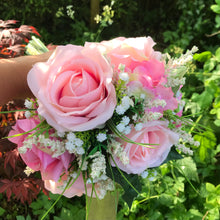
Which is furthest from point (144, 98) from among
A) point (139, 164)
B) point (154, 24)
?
point (154, 24)

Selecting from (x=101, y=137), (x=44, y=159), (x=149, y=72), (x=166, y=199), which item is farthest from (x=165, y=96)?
(x=166, y=199)

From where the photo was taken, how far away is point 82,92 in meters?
0.53

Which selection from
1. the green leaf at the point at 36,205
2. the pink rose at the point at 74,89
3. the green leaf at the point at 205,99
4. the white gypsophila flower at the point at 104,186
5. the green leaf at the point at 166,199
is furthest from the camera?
the green leaf at the point at 205,99

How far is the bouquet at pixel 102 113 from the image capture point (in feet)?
A: 1.73

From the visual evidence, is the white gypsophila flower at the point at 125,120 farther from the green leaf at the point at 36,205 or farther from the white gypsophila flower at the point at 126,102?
the green leaf at the point at 36,205

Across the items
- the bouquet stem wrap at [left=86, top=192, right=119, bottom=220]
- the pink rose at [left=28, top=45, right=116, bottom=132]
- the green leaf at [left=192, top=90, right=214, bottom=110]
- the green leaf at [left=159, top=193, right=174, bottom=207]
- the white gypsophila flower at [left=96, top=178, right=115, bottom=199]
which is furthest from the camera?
the green leaf at [left=192, top=90, right=214, bottom=110]

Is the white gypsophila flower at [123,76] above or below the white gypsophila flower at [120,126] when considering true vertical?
above

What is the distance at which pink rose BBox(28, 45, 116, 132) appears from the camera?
1.69ft

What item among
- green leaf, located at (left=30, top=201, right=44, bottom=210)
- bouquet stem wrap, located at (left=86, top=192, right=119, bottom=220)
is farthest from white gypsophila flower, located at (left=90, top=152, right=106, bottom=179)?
green leaf, located at (left=30, top=201, right=44, bottom=210)

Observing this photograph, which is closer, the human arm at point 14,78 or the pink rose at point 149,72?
the pink rose at point 149,72

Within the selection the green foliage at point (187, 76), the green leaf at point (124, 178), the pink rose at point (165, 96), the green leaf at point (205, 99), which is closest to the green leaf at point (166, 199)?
the green foliage at point (187, 76)

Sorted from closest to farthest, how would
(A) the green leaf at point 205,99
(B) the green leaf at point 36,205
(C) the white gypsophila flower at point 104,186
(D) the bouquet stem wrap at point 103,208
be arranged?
1. (C) the white gypsophila flower at point 104,186
2. (D) the bouquet stem wrap at point 103,208
3. (B) the green leaf at point 36,205
4. (A) the green leaf at point 205,99

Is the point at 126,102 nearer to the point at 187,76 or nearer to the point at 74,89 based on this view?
the point at 74,89

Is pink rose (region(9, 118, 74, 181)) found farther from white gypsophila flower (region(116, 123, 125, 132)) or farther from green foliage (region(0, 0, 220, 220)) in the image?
green foliage (region(0, 0, 220, 220))
